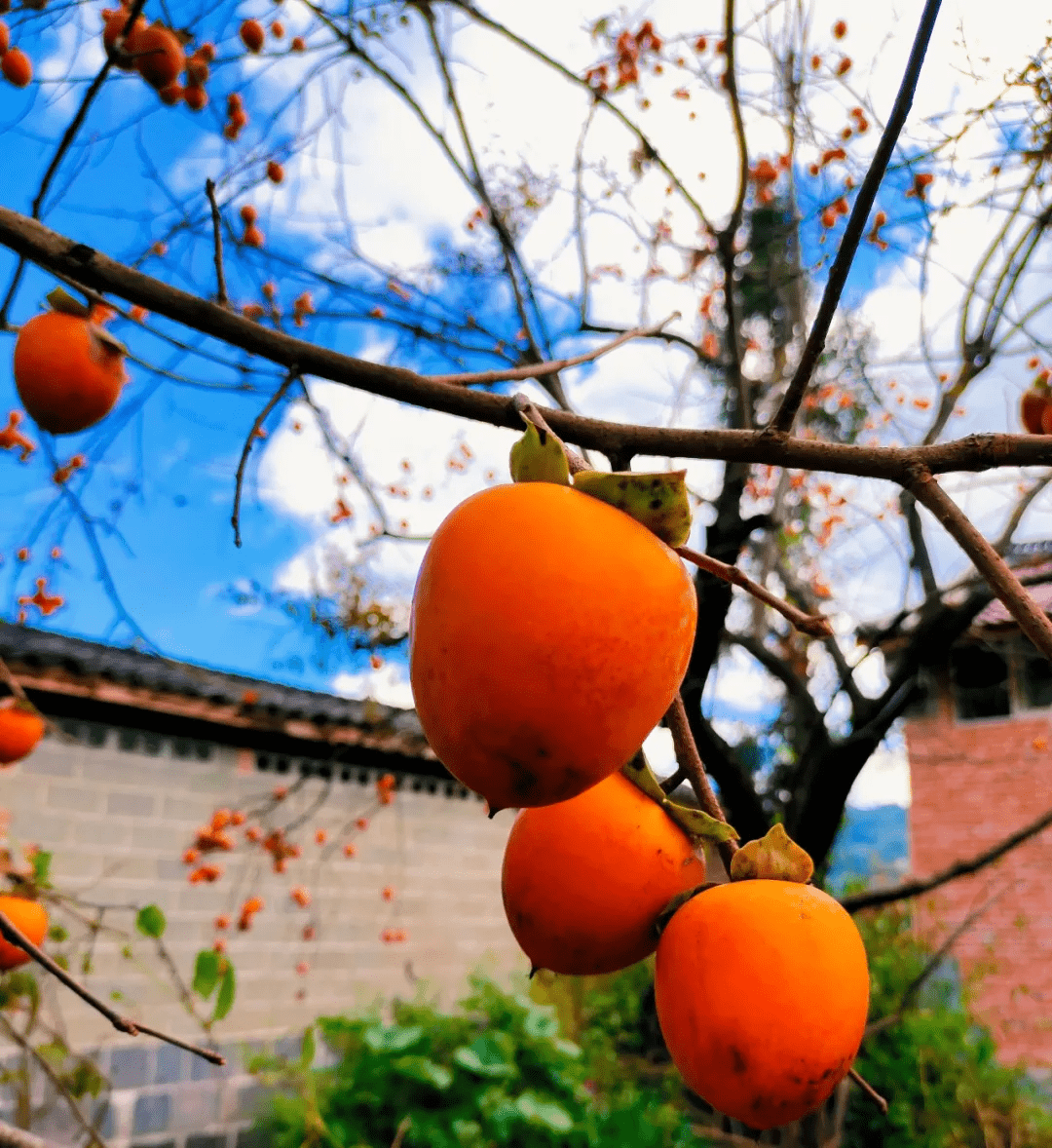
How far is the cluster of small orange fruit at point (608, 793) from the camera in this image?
48cm

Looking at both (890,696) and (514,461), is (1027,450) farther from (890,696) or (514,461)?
(890,696)

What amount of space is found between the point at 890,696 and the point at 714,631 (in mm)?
1011

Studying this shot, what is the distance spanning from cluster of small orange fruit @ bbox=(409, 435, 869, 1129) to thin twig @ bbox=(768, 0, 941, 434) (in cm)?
15

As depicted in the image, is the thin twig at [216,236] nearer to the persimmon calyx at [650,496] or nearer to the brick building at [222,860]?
the persimmon calyx at [650,496]

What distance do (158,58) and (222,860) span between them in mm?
3503

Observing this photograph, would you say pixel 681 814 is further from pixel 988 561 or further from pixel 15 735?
pixel 15 735

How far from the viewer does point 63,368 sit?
4.37ft

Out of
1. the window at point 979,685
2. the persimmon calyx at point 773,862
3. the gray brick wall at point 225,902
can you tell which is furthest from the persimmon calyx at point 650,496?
the window at point 979,685

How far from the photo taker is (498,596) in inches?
19.1

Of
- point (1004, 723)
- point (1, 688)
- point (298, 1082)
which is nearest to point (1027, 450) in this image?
point (1, 688)

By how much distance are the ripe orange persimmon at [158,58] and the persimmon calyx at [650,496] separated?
227 cm

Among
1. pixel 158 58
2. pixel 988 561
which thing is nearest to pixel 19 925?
pixel 988 561

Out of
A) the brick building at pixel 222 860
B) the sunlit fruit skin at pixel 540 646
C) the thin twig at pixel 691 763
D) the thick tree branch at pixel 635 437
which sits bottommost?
the brick building at pixel 222 860

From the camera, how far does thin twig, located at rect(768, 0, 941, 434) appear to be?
0.57m
